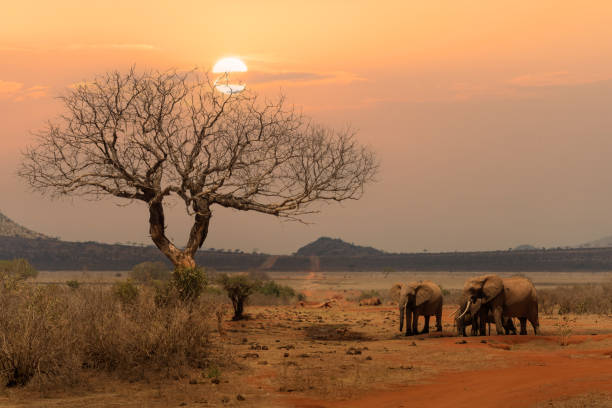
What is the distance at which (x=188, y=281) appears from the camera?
2325cm

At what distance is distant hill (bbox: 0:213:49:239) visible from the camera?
13662 centimetres

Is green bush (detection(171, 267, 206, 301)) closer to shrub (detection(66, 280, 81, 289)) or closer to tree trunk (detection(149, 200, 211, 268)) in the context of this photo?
tree trunk (detection(149, 200, 211, 268))

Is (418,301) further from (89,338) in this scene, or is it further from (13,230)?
(13,230)

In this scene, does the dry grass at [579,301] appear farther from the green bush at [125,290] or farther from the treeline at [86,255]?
the treeline at [86,255]

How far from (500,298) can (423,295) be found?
8.98 feet

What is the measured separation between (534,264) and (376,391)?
403ft

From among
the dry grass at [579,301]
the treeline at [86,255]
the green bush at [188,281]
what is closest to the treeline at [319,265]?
the treeline at [86,255]

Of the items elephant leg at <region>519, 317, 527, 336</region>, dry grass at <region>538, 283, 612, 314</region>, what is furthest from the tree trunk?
dry grass at <region>538, 283, 612, 314</region>

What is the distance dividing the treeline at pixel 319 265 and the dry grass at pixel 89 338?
4393 inches

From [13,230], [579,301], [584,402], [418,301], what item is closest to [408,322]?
[418,301]

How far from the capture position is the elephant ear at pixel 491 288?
2070 centimetres

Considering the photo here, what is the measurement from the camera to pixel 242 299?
1102 inches

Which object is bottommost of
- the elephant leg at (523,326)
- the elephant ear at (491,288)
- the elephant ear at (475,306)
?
the elephant leg at (523,326)

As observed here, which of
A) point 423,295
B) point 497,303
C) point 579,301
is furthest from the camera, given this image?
point 579,301
